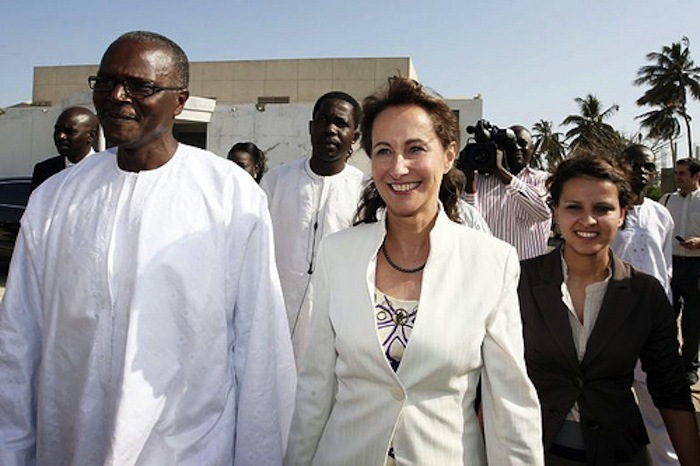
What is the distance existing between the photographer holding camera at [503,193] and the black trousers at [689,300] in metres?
2.51

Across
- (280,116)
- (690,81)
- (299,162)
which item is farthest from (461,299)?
(690,81)

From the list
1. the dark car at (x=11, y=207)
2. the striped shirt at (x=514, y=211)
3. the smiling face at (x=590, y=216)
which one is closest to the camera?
the smiling face at (x=590, y=216)

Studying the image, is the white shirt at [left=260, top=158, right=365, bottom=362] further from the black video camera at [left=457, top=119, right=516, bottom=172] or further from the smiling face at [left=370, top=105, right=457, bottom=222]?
the smiling face at [left=370, top=105, right=457, bottom=222]

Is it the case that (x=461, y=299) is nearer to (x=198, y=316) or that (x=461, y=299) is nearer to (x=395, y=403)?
(x=395, y=403)

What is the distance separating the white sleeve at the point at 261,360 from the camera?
71.0 inches

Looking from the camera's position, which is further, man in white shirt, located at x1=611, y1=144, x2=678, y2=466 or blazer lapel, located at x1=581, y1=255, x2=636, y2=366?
man in white shirt, located at x1=611, y1=144, x2=678, y2=466

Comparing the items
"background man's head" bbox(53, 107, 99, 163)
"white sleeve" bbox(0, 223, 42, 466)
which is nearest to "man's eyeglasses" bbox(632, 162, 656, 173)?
"white sleeve" bbox(0, 223, 42, 466)

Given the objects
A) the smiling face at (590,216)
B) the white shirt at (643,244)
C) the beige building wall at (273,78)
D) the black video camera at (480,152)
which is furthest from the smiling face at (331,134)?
the beige building wall at (273,78)

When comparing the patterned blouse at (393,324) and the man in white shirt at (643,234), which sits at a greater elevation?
the man in white shirt at (643,234)

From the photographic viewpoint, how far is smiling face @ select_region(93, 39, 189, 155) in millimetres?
1769

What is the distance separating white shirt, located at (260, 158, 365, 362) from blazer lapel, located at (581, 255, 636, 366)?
5.07 feet

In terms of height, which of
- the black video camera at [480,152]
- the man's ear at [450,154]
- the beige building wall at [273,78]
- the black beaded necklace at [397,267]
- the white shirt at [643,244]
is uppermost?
the beige building wall at [273,78]

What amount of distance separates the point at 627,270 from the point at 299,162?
2.19 metres

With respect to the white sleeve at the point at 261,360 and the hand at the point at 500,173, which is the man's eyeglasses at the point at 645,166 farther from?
the white sleeve at the point at 261,360
